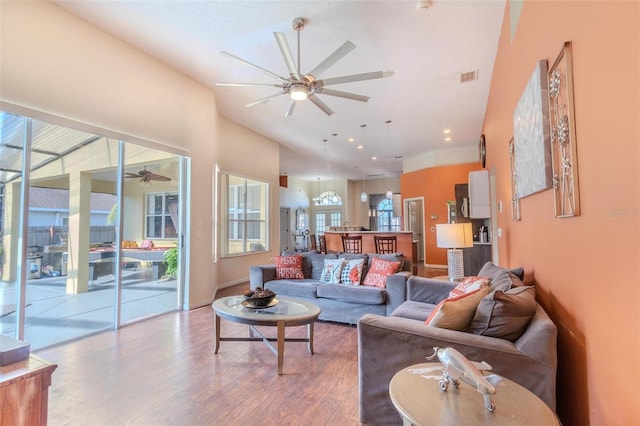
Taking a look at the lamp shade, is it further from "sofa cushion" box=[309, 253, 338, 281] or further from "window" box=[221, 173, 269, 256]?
"window" box=[221, 173, 269, 256]

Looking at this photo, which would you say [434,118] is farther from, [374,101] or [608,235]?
[608,235]

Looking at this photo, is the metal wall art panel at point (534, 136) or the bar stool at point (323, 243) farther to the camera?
the bar stool at point (323, 243)

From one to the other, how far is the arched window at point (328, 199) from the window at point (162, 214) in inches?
394

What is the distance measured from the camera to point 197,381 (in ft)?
8.17

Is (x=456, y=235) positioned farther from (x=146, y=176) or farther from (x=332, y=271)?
(x=146, y=176)

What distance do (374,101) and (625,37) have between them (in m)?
4.69

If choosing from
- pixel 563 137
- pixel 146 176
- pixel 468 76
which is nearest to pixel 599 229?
pixel 563 137

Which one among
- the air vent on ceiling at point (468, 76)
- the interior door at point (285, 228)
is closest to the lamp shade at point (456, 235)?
the air vent on ceiling at point (468, 76)

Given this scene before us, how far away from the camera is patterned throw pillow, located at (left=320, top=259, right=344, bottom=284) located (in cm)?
421

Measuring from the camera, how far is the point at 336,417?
2037mm

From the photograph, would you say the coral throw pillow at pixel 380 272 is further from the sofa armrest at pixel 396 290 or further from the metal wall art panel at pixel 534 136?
the metal wall art panel at pixel 534 136

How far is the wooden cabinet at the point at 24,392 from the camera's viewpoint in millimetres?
922

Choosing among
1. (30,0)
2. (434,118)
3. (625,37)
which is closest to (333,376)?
(625,37)

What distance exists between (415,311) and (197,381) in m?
1.94
